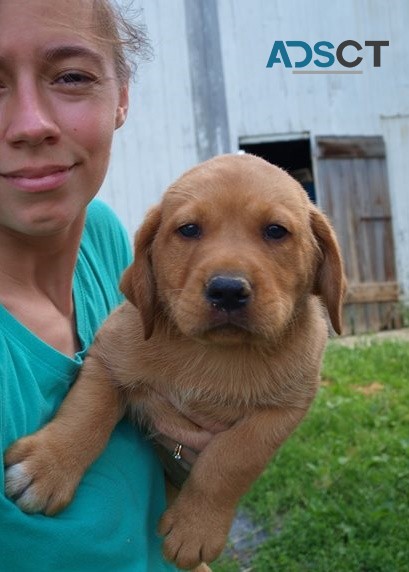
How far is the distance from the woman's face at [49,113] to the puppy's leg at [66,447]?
0.53 metres

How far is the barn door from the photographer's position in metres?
11.7

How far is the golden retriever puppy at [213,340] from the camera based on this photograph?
2451 millimetres

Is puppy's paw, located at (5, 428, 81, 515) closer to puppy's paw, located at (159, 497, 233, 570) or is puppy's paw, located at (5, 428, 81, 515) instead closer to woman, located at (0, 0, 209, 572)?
woman, located at (0, 0, 209, 572)

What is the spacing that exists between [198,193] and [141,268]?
33 centimetres

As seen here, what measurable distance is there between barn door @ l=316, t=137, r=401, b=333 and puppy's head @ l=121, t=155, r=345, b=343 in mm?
9029

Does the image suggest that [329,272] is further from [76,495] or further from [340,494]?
[340,494]

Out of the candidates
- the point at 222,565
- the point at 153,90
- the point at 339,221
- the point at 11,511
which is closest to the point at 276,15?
the point at 153,90

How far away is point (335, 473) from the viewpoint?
18.6ft

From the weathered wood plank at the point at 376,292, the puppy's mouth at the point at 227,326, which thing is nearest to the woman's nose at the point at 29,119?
the puppy's mouth at the point at 227,326

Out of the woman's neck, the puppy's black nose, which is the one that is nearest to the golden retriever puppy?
the puppy's black nose

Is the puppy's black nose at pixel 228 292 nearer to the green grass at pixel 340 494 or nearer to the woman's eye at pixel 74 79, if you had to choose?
the woman's eye at pixel 74 79

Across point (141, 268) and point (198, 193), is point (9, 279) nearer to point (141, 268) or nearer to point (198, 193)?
point (141, 268)

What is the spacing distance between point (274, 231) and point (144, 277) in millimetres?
467

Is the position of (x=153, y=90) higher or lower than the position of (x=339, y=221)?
higher
